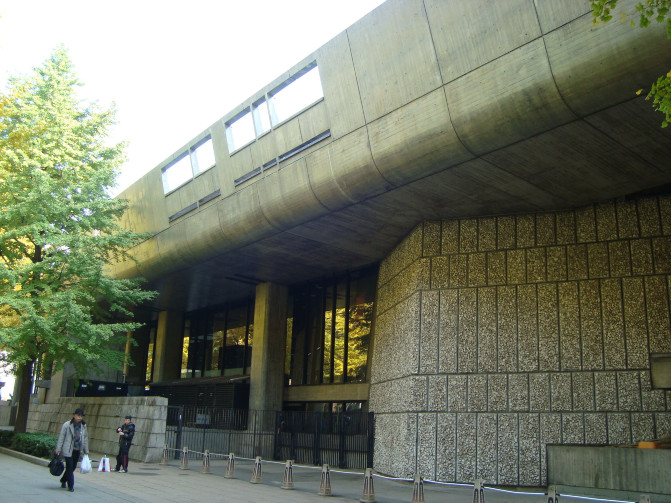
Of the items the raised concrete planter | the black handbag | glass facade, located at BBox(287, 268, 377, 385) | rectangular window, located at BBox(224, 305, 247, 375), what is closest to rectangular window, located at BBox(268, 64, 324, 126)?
glass facade, located at BBox(287, 268, 377, 385)

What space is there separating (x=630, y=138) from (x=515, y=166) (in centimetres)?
246

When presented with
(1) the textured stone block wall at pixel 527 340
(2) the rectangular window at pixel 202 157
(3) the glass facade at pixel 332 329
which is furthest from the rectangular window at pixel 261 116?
(3) the glass facade at pixel 332 329

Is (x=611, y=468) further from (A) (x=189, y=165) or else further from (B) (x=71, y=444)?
(A) (x=189, y=165)

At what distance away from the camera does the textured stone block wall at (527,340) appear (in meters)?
14.5

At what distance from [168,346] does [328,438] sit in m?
16.2

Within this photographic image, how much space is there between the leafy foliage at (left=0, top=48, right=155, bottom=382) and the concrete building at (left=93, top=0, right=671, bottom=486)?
13.6 ft

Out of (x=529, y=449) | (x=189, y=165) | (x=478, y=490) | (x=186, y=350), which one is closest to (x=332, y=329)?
(x=189, y=165)

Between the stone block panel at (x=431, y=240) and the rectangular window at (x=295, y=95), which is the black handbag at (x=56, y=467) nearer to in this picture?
the stone block panel at (x=431, y=240)

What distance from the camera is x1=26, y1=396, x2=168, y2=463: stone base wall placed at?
19.5 meters

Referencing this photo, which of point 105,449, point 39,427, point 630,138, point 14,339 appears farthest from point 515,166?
point 39,427

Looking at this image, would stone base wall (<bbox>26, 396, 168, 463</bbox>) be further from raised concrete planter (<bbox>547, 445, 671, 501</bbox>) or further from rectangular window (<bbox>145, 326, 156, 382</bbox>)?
raised concrete planter (<bbox>547, 445, 671, 501</bbox>)

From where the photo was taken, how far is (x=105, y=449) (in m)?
22.0

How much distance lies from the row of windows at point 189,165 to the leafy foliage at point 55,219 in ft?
6.72

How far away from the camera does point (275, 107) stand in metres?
19.0
